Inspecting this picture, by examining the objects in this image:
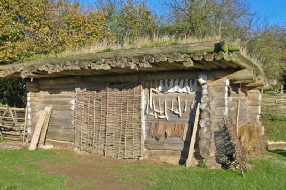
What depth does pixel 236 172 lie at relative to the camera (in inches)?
304

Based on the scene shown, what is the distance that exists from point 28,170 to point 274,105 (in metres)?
15.2

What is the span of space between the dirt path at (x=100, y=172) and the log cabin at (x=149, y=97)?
50cm

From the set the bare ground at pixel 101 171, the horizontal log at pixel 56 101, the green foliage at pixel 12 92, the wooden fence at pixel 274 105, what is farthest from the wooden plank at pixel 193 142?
the green foliage at pixel 12 92

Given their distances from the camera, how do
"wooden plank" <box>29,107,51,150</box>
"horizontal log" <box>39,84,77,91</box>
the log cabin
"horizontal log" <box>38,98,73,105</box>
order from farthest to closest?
"wooden plank" <box>29,107,51,150</box>, "horizontal log" <box>38,98,73,105</box>, "horizontal log" <box>39,84,77,91</box>, the log cabin

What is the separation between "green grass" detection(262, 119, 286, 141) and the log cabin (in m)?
4.11

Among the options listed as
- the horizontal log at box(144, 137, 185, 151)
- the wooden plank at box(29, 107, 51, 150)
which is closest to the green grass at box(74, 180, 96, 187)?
the horizontal log at box(144, 137, 185, 151)

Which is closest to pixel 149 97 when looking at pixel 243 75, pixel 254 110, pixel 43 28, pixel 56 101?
pixel 243 75

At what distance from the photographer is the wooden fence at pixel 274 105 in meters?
19.1

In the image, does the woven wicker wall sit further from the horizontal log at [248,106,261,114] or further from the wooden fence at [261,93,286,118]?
the wooden fence at [261,93,286,118]

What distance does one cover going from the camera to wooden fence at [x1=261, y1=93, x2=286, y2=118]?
1910cm

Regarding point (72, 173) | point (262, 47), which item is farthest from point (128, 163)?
point (262, 47)

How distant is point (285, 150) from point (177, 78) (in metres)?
5.36

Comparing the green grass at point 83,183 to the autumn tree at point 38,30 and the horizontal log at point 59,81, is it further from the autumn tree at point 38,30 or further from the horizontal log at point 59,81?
the autumn tree at point 38,30

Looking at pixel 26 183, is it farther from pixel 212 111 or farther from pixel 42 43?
pixel 42 43
